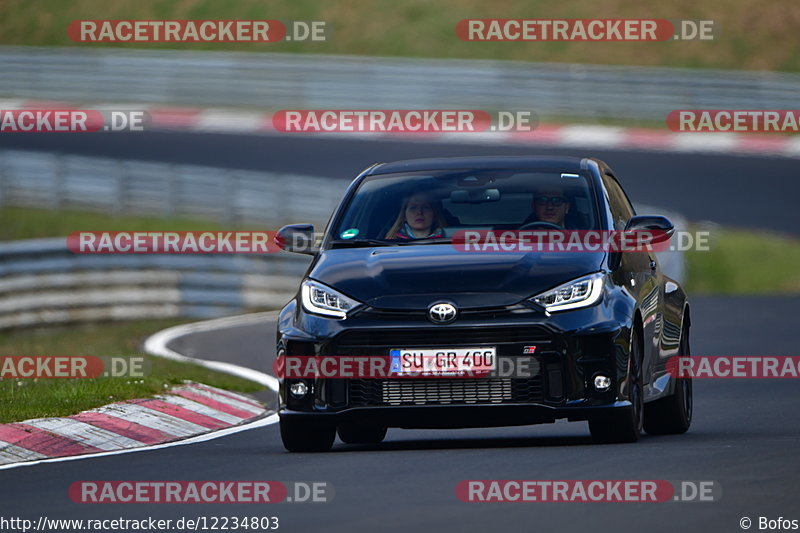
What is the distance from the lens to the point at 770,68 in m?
48.9

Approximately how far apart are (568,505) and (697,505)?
531 mm

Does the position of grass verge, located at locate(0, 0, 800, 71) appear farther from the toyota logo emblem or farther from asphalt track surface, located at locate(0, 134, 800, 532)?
the toyota logo emblem

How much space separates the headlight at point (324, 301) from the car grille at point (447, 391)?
0.39 m

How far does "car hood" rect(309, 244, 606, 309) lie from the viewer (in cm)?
970

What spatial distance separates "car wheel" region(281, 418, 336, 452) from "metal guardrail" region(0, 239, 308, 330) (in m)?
12.5

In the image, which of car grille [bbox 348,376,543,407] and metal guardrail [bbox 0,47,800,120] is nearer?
car grille [bbox 348,376,543,407]

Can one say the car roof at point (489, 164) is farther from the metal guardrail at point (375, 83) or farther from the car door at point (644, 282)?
the metal guardrail at point (375, 83)

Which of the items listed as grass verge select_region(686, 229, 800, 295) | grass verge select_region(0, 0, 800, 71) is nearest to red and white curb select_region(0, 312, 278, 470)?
grass verge select_region(686, 229, 800, 295)

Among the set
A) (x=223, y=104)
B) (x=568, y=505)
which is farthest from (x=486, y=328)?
(x=223, y=104)

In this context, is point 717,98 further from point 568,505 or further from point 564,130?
point 568,505

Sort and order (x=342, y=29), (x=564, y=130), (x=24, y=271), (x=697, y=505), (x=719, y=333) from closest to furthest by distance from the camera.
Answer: (x=697, y=505) → (x=719, y=333) → (x=24, y=271) → (x=564, y=130) → (x=342, y=29)

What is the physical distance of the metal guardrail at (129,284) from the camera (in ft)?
73.5

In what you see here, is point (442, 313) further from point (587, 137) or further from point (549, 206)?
point (587, 137)

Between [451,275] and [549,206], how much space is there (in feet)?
3.35
